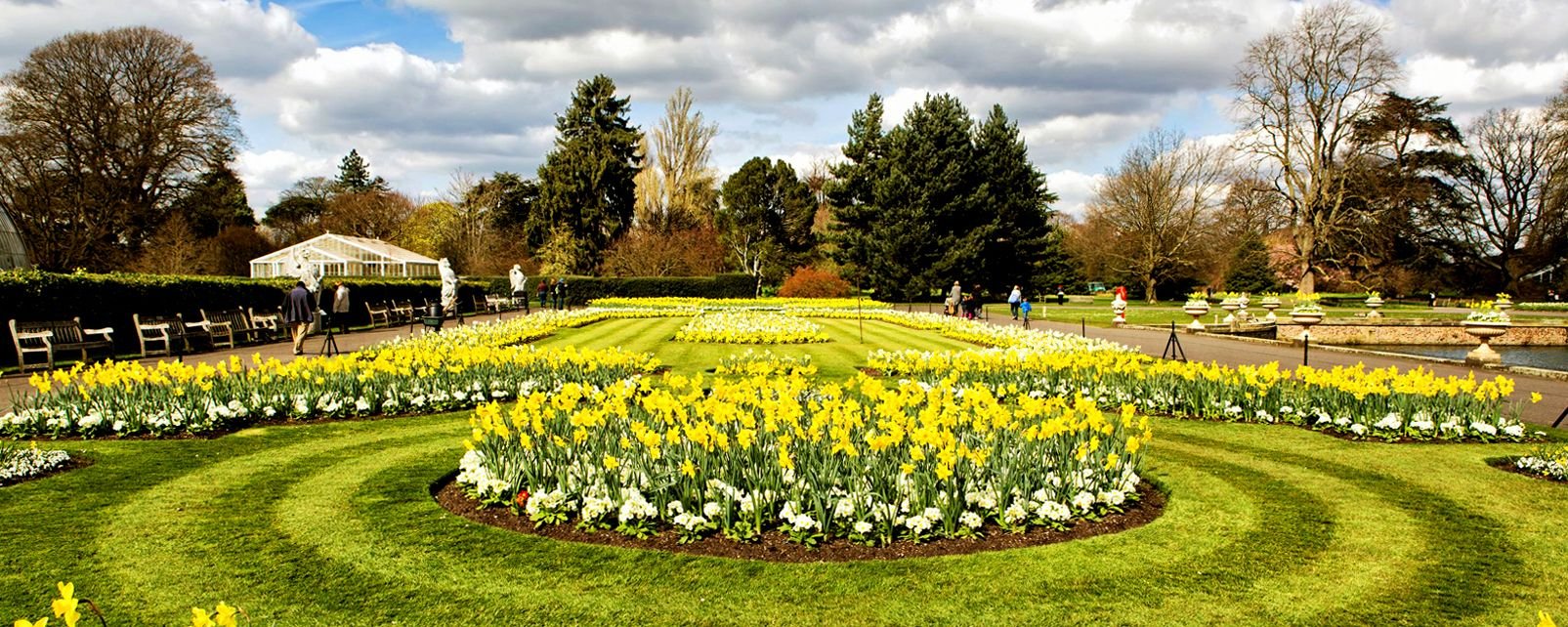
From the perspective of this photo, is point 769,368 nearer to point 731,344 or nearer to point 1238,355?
point 731,344

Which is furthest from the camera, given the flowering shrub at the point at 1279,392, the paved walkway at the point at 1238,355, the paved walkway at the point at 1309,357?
the paved walkway at the point at 1238,355

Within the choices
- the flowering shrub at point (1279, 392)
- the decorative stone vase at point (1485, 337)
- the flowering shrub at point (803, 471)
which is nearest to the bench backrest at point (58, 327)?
the flowering shrub at point (803, 471)

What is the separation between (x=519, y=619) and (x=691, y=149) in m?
52.4

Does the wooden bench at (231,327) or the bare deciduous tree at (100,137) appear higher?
the bare deciduous tree at (100,137)

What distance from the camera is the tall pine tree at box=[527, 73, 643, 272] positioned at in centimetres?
4925

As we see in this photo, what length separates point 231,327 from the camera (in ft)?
57.7

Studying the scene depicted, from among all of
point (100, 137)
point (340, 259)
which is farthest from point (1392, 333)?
point (100, 137)

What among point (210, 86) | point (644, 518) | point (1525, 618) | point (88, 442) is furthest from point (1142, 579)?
point (210, 86)

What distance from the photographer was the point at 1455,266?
49156 mm

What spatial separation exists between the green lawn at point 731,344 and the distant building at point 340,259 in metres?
25.5

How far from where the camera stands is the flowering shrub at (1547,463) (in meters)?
6.14

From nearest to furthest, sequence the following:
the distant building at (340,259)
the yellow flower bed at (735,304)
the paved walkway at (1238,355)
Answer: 1. the paved walkway at (1238,355)
2. the yellow flower bed at (735,304)
3. the distant building at (340,259)

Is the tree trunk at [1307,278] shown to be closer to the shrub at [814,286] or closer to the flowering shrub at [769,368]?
the shrub at [814,286]

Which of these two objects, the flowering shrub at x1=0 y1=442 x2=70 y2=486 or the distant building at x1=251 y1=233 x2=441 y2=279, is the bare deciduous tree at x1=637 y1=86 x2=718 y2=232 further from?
the flowering shrub at x1=0 y1=442 x2=70 y2=486
